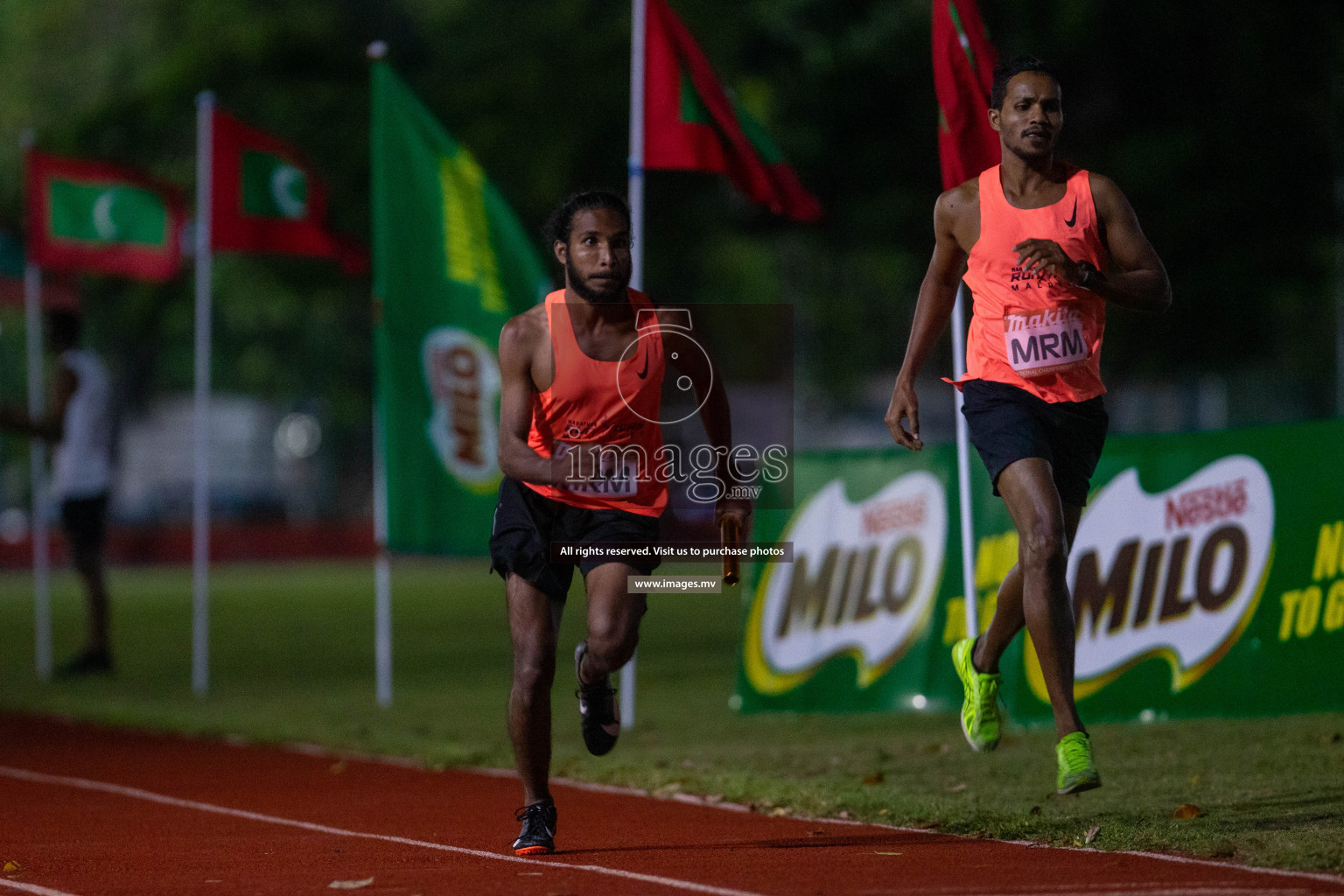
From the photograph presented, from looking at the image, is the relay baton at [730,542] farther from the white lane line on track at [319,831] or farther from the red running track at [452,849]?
the white lane line on track at [319,831]

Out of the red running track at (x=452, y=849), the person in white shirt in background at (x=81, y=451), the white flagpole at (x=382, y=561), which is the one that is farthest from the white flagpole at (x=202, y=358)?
the red running track at (x=452, y=849)

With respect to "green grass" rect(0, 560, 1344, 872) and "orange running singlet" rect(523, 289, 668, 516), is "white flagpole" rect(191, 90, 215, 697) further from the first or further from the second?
"orange running singlet" rect(523, 289, 668, 516)

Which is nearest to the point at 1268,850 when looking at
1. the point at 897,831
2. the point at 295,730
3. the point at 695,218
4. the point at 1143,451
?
the point at 897,831

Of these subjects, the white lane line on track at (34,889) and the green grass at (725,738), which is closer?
the white lane line on track at (34,889)

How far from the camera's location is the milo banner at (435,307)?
1250cm

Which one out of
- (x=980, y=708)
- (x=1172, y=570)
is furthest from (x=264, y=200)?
(x=980, y=708)

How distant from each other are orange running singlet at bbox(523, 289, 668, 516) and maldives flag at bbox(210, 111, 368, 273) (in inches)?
337

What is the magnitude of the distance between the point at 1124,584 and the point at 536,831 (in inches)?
180

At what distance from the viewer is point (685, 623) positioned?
20953mm

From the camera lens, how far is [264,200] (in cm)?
1495

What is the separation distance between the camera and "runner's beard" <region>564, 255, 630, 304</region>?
21.2ft

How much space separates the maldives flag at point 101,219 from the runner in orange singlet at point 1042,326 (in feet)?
37.0

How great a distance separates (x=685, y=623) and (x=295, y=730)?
9.81m

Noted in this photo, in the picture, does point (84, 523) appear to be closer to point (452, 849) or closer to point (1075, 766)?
point (452, 849)
